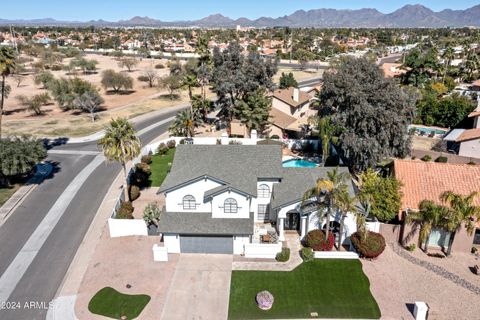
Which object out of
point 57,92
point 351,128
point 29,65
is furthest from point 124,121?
point 29,65

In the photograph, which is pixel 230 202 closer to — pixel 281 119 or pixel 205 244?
pixel 205 244

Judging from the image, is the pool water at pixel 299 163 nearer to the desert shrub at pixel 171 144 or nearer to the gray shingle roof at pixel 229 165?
the gray shingle roof at pixel 229 165

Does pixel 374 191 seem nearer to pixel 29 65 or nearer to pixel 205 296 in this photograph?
pixel 205 296

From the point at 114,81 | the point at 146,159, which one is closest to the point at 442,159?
the point at 146,159

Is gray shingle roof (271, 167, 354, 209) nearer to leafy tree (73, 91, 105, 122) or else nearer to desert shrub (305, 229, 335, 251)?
desert shrub (305, 229, 335, 251)

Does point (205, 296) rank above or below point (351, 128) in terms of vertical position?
below

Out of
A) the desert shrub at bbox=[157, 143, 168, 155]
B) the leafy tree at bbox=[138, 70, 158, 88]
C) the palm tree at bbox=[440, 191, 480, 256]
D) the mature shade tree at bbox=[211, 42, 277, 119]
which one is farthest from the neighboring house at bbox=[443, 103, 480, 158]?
the leafy tree at bbox=[138, 70, 158, 88]
